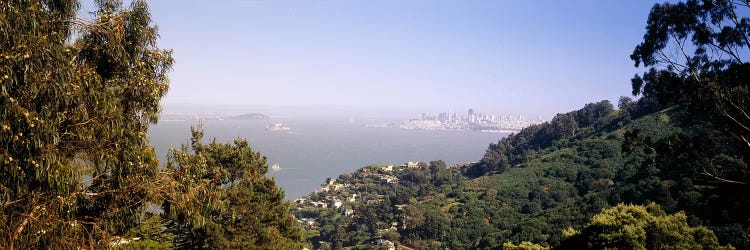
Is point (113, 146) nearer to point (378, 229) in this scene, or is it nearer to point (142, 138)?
point (142, 138)

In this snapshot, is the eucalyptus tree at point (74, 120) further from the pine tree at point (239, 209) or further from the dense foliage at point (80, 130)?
the pine tree at point (239, 209)

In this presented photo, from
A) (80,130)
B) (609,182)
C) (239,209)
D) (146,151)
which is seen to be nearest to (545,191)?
(609,182)

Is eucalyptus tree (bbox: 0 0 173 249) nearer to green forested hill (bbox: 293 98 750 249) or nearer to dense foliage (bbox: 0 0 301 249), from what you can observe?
dense foliage (bbox: 0 0 301 249)

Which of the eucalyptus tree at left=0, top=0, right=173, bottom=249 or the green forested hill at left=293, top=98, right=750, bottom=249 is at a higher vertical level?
the eucalyptus tree at left=0, top=0, right=173, bottom=249

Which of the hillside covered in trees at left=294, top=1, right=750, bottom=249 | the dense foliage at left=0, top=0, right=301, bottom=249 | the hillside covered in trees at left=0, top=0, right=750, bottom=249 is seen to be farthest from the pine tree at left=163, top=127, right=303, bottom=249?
the hillside covered in trees at left=294, top=1, right=750, bottom=249

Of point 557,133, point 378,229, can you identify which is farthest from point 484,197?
point 557,133

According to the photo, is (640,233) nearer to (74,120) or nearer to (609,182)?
(74,120)

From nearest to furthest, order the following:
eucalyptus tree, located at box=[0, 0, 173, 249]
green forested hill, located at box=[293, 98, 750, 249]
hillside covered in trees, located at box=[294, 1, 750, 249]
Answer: eucalyptus tree, located at box=[0, 0, 173, 249]
hillside covered in trees, located at box=[294, 1, 750, 249]
green forested hill, located at box=[293, 98, 750, 249]

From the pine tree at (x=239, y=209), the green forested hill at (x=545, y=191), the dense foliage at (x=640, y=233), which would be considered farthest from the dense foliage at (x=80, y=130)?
the dense foliage at (x=640, y=233)
